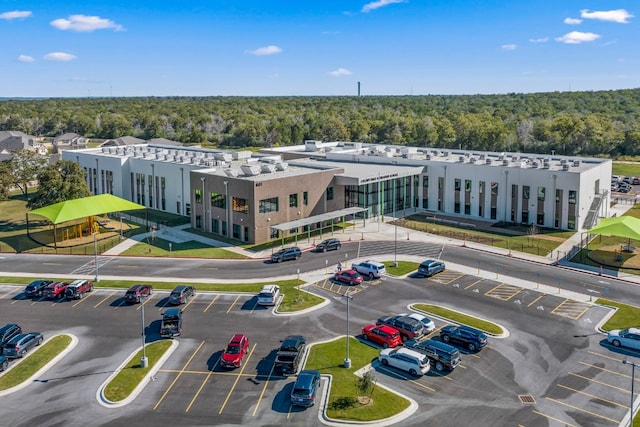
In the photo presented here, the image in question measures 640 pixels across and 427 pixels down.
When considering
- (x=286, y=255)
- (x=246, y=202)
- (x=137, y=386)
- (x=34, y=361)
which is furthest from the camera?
(x=246, y=202)

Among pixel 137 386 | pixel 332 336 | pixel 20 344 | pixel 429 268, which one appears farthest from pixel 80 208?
pixel 429 268

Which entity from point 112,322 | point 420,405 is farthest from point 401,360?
point 112,322

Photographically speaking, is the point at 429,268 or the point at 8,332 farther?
the point at 429,268

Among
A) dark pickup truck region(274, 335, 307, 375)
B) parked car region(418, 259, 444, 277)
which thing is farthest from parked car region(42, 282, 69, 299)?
parked car region(418, 259, 444, 277)

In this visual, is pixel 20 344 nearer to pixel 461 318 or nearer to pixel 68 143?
pixel 461 318

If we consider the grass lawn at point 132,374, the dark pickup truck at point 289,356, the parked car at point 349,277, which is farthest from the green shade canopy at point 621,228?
the grass lawn at point 132,374

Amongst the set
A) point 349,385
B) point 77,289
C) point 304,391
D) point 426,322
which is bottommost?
point 349,385

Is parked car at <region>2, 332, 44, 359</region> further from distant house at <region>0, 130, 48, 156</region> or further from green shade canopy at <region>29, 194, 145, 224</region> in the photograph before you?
distant house at <region>0, 130, 48, 156</region>
